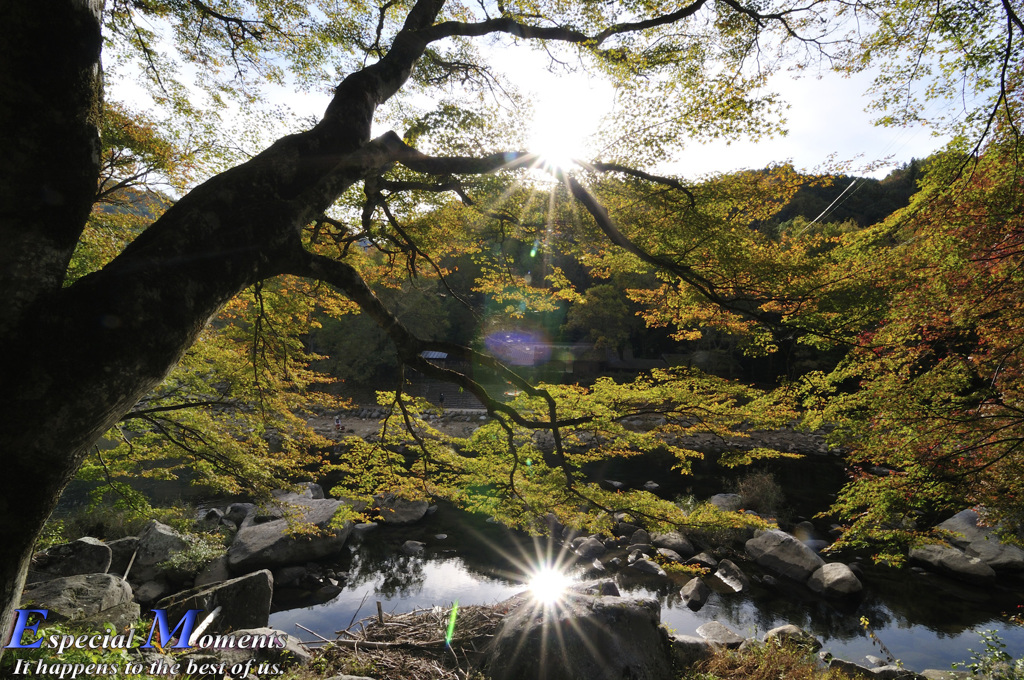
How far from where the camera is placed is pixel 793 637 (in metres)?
6.37

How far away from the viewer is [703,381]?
468cm

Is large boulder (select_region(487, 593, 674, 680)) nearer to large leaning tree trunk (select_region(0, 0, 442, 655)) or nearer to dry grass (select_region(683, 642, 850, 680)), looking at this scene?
dry grass (select_region(683, 642, 850, 680))

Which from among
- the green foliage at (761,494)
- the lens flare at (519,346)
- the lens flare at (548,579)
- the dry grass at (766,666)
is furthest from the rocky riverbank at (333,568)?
the lens flare at (519,346)

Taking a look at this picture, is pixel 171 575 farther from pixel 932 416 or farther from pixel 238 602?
pixel 932 416

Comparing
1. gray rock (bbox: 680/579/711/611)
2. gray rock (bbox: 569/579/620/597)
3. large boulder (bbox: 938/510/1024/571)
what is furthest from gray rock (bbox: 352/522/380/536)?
large boulder (bbox: 938/510/1024/571)

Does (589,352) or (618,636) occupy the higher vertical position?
(589,352)

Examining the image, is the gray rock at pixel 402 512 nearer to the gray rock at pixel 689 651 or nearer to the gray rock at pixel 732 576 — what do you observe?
the gray rock at pixel 732 576

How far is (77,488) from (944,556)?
74.9 feet

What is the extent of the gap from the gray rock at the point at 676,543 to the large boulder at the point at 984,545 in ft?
15.3

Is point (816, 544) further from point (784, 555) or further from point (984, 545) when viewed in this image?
point (984, 545)

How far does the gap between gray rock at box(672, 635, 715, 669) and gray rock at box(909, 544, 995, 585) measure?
18.4ft

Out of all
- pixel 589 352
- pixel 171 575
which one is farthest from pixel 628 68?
pixel 589 352

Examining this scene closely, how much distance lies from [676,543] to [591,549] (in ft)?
6.59

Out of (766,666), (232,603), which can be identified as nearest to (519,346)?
(232,603)
